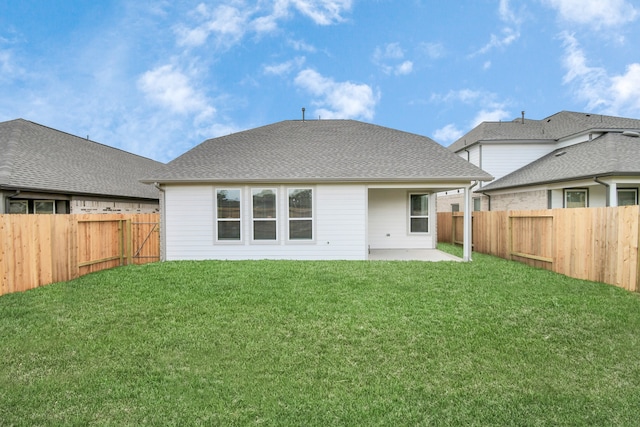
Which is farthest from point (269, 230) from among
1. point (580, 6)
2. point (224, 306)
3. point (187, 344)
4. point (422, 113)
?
point (580, 6)

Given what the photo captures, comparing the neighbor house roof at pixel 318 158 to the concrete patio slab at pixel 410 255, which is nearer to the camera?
the neighbor house roof at pixel 318 158

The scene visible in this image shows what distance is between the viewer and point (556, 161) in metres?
16.6

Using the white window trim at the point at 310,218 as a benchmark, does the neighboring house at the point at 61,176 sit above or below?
above

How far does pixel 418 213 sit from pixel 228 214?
8.14m

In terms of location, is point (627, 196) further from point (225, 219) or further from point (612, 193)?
point (225, 219)

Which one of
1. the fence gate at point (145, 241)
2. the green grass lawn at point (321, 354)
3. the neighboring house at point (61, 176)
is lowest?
the green grass lawn at point (321, 354)

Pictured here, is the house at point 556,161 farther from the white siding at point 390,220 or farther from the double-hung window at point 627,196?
the white siding at point 390,220

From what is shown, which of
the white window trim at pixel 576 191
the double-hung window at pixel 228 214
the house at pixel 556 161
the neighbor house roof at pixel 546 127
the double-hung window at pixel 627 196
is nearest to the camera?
the double-hung window at pixel 228 214

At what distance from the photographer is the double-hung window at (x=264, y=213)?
36.4ft

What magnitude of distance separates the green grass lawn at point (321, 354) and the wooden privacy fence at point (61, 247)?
68cm

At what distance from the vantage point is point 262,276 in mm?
8266

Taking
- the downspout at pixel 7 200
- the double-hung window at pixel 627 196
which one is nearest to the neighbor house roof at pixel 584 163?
the double-hung window at pixel 627 196

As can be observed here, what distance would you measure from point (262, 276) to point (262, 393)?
5101 mm

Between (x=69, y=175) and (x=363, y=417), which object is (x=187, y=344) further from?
(x=69, y=175)
